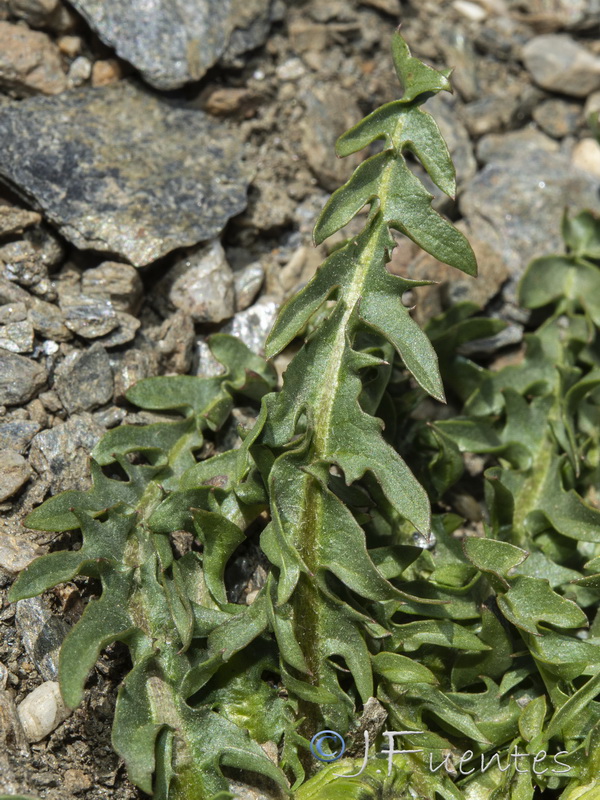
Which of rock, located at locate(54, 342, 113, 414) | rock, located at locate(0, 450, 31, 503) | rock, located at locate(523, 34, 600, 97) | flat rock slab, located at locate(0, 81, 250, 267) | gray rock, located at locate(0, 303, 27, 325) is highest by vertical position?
rock, located at locate(523, 34, 600, 97)

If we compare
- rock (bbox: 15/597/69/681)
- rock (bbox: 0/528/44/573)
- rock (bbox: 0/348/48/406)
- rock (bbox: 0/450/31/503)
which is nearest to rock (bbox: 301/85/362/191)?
rock (bbox: 0/348/48/406)

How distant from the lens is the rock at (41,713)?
2.67 m

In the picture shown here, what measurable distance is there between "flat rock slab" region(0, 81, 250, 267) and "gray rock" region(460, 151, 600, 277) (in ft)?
4.52

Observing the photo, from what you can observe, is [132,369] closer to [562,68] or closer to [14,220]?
[14,220]

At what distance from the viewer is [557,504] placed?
3.34m

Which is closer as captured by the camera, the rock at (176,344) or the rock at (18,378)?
the rock at (18,378)

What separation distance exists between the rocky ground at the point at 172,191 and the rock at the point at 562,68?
1 cm

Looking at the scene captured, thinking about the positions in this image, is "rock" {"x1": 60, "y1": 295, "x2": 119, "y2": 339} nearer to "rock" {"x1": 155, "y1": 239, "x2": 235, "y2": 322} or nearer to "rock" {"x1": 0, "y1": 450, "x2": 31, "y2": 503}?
"rock" {"x1": 155, "y1": 239, "x2": 235, "y2": 322}

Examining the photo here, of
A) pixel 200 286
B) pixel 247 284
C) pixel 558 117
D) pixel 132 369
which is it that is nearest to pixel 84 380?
pixel 132 369

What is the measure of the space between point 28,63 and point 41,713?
288 cm

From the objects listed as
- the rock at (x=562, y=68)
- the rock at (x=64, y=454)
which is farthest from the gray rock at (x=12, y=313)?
the rock at (x=562, y=68)

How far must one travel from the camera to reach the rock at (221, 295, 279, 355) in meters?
3.79

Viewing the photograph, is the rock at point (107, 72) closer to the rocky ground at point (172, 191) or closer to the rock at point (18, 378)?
the rocky ground at point (172, 191)

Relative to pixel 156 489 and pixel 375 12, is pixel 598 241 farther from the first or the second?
pixel 156 489
